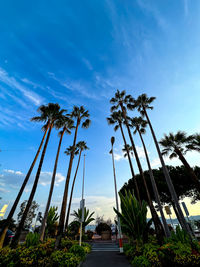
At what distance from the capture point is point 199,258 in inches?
200

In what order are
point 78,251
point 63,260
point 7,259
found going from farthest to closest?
point 78,251
point 7,259
point 63,260

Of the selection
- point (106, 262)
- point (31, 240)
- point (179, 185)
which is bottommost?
point (106, 262)

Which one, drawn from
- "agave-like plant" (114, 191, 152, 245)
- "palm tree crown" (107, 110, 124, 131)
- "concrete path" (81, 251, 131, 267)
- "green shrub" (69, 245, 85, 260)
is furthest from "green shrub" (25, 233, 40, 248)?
"palm tree crown" (107, 110, 124, 131)

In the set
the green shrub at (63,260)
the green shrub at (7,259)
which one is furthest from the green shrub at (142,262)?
the green shrub at (7,259)

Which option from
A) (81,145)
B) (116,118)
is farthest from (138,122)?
(81,145)

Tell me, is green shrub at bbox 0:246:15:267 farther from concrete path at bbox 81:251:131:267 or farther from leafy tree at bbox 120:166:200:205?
leafy tree at bbox 120:166:200:205

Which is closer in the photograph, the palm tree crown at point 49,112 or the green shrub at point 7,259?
the green shrub at point 7,259

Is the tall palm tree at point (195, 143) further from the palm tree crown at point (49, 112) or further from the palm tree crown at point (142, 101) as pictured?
the palm tree crown at point (49, 112)

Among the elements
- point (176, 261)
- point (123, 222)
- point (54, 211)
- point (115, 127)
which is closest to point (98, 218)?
point (54, 211)

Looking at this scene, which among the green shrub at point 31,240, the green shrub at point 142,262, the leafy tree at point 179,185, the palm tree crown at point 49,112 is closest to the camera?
the green shrub at point 142,262

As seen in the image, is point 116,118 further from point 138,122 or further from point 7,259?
point 7,259

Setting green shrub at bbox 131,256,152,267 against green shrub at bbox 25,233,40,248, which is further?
green shrub at bbox 25,233,40,248

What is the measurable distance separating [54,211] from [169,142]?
1789cm

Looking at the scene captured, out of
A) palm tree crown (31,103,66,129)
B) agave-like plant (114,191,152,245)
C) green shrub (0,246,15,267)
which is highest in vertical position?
palm tree crown (31,103,66,129)
